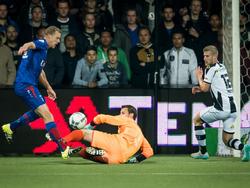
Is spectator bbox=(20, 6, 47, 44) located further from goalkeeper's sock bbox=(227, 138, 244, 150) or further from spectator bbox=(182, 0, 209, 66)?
goalkeeper's sock bbox=(227, 138, 244, 150)

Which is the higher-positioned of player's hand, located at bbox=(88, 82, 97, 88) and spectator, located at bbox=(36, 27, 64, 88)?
spectator, located at bbox=(36, 27, 64, 88)

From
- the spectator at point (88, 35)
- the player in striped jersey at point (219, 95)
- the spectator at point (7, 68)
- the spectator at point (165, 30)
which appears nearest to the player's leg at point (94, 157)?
the player in striped jersey at point (219, 95)

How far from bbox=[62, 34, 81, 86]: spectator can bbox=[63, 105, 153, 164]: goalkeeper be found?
2.37 meters

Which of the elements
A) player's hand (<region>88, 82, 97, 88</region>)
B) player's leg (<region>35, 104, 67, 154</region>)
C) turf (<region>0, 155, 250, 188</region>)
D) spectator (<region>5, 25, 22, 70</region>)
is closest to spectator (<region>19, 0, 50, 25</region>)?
spectator (<region>5, 25, 22, 70</region>)

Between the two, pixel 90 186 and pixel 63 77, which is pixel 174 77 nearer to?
pixel 63 77

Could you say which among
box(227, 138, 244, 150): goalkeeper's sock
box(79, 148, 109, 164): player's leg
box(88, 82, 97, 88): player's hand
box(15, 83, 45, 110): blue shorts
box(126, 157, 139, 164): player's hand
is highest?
box(88, 82, 97, 88): player's hand

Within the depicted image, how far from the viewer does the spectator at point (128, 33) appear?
13.3 meters

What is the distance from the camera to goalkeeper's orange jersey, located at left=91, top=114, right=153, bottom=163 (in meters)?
10.2

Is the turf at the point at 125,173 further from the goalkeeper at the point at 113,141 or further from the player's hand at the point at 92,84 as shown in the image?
the player's hand at the point at 92,84

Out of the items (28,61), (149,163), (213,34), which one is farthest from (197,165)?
(213,34)

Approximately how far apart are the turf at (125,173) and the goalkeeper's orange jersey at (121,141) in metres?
0.20

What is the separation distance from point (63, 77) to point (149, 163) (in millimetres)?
2650

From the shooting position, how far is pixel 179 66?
12812 mm

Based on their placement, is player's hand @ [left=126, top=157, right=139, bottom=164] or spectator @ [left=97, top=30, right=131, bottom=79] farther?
spectator @ [left=97, top=30, right=131, bottom=79]
